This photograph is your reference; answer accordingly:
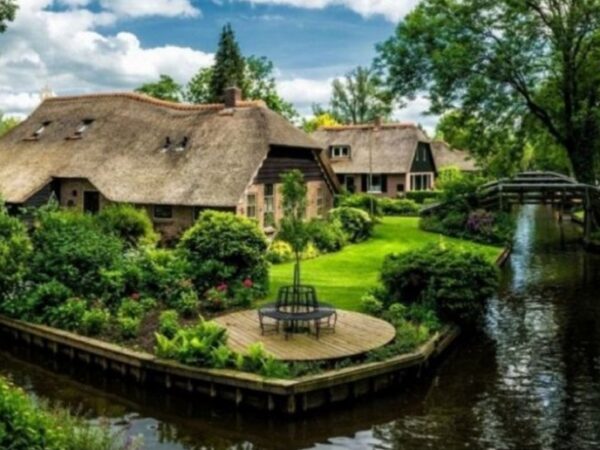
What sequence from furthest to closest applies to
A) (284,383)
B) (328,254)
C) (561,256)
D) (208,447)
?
(561,256)
(328,254)
(284,383)
(208,447)

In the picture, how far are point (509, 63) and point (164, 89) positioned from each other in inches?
1597

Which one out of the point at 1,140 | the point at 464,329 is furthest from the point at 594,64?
the point at 1,140

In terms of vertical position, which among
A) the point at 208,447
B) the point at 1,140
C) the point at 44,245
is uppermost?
the point at 1,140

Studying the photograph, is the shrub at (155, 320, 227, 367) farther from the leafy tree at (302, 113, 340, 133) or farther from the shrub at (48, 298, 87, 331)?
the leafy tree at (302, 113, 340, 133)

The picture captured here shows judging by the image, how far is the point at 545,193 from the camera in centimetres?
4412

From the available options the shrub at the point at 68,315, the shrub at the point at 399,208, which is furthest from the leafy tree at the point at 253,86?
the shrub at the point at 68,315

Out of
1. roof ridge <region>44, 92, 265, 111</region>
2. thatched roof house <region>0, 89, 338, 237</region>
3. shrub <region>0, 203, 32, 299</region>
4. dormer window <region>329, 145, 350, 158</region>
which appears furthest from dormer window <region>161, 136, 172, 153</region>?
dormer window <region>329, 145, 350, 158</region>

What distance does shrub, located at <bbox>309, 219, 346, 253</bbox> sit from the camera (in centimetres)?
3259

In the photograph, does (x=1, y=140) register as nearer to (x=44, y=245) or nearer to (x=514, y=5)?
(x=44, y=245)

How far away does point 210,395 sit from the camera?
1480 cm

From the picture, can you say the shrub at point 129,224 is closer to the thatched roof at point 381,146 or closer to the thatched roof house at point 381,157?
the thatched roof house at point 381,157

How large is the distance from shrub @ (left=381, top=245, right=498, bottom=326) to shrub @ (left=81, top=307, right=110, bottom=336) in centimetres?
811

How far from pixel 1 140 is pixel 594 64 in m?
34.6

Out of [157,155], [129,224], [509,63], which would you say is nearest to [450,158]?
[509,63]
